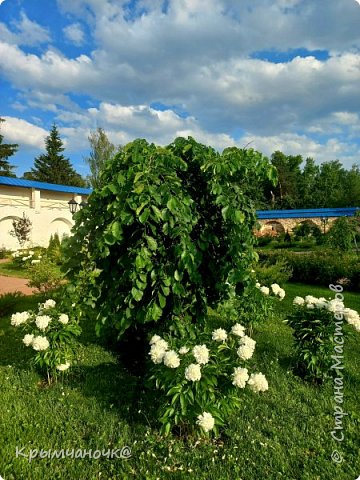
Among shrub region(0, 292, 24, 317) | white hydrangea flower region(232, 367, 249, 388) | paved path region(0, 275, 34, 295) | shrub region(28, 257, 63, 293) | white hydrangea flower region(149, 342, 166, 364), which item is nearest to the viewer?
white hydrangea flower region(232, 367, 249, 388)

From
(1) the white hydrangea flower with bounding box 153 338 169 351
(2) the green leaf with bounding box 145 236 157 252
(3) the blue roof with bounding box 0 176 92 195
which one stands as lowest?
(1) the white hydrangea flower with bounding box 153 338 169 351

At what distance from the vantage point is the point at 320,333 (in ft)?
9.34

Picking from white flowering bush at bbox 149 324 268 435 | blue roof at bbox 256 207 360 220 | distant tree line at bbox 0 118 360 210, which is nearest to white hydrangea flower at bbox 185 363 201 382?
white flowering bush at bbox 149 324 268 435

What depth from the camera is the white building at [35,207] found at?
16.4 m

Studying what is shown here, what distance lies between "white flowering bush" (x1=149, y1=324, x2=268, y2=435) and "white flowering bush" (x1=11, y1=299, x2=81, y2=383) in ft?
3.14

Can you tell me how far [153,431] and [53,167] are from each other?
3524cm

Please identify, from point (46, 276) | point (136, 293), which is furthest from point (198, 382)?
point (46, 276)

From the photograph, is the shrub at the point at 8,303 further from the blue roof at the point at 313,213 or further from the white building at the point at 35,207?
the blue roof at the point at 313,213

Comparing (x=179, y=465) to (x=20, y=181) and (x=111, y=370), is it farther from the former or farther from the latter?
(x=20, y=181)

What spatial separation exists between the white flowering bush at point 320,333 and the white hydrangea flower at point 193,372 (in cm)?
128

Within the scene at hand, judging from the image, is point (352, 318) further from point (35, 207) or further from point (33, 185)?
point (33, 185)

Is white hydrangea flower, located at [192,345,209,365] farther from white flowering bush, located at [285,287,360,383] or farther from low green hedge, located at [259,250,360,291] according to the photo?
low green hedge, located at [259,250,360,291]

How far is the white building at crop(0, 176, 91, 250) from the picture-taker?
53.8 feet

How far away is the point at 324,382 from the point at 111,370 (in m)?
1.82
